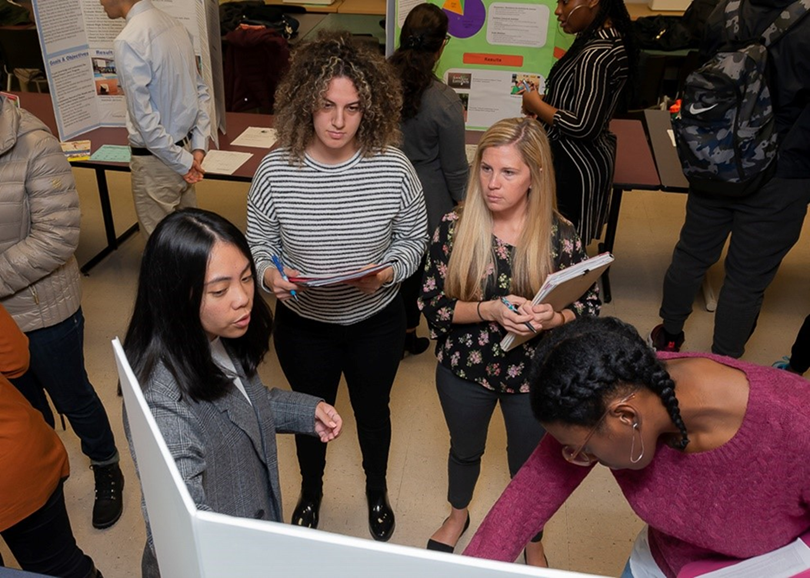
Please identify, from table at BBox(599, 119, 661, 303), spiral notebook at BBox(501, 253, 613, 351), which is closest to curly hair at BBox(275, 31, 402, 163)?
spiral notebook at BBox(501, 253, 613, 351)

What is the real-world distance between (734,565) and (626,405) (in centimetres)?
38

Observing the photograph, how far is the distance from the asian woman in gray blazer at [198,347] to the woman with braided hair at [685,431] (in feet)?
1.70

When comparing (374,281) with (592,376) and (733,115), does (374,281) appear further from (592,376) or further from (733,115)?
(733,115)

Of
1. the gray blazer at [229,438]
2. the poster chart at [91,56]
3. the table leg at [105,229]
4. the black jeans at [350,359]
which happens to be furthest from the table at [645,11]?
the gray blazer at [229,438]

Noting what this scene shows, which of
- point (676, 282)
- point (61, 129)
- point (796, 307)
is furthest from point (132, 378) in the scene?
point (796, 307)

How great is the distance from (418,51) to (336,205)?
99 centimetres

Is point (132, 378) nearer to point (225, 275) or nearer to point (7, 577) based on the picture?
point (225, 275)

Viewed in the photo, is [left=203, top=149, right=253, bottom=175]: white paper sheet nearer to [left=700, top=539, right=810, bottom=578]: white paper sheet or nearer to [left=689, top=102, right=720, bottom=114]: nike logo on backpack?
[left=689, top=102, right=720, bottom=114]: nike logo on backpack

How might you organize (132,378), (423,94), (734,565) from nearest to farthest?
(132,378), (734,565), (423,94)

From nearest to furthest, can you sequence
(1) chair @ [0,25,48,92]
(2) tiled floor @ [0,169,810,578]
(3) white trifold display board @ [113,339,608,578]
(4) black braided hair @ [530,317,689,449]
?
(3) white trifold display board @ [113,339,608,578]
(4) black braided hair @ [530,317,689,449]
(2) tiled floor @ [0,169,810,578]
(1) chair @ [0,25,48,92]

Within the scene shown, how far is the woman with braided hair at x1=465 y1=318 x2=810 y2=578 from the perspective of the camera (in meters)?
1.15

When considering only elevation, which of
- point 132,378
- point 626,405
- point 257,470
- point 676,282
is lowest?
point 676,282

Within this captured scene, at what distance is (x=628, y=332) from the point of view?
1.23 meters

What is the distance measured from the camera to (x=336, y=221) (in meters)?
2.05
